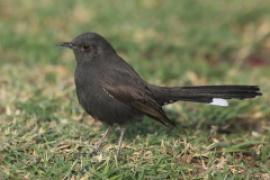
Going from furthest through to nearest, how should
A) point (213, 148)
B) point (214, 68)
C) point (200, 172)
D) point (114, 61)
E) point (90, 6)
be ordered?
point (90, 6), point (214, 68), point (114, 61), point (213, 148), point (200, 172)

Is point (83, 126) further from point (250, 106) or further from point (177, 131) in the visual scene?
point (250, 106)

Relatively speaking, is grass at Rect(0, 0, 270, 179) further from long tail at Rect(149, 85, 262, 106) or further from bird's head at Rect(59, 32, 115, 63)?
bird's head at Rect(59, 32, 115, 63)

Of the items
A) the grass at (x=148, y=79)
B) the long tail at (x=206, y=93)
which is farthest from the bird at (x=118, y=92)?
the grass at (x=148, y=79)

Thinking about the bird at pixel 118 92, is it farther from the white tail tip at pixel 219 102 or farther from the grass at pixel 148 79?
the grass at pixel 148 79

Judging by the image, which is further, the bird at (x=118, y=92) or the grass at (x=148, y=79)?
the bird at (x=118, y=92)

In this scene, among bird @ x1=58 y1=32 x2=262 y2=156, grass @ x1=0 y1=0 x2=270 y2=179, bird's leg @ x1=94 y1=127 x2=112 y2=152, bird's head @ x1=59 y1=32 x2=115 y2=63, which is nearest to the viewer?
grass @ x1=0 y1=0 x2=270 y2=179

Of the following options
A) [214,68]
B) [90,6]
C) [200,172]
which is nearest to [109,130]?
[200,172]

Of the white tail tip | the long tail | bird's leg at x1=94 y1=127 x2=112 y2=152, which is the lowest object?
bird's leg at x1=94 y1=127 x2=112 y2=152

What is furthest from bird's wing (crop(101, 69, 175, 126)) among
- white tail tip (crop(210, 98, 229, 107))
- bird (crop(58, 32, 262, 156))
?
white tail tip (crop(210, 98, 229, 107))
